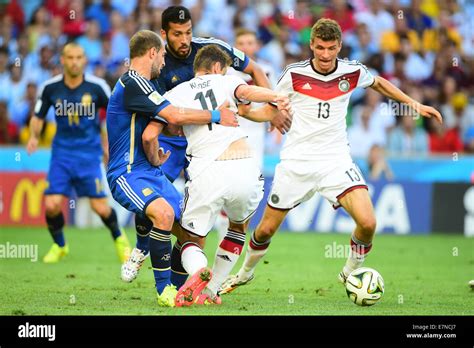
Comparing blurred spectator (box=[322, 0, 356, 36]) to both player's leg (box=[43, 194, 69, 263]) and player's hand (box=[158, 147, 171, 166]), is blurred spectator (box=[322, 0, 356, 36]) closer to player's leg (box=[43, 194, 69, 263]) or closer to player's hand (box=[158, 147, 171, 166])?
player's leg (box=[43, 194, 69, 263])

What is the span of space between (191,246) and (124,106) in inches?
53.6

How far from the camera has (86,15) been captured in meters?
20.0

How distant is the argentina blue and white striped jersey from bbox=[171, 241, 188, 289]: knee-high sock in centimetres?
89

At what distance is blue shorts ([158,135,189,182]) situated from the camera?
30.9 feet

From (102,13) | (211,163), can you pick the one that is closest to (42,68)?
(102,13)

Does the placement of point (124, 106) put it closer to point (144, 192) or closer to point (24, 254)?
point (144, 192)

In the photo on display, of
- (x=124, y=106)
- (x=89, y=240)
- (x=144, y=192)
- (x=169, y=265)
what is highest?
(x=124, y=106)

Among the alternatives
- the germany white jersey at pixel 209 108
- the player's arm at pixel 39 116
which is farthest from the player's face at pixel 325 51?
the player's arm at pixel 39 116

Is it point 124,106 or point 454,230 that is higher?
point 124,106

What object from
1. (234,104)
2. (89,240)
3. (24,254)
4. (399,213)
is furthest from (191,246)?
(399,213)

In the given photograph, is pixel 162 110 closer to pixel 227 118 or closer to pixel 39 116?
pixel 227 118

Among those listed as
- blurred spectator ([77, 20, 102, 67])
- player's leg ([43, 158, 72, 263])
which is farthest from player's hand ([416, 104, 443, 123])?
blurred spectator ([77, 20, 102, 67])

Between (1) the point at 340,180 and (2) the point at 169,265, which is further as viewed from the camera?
(1) the point at 340,180

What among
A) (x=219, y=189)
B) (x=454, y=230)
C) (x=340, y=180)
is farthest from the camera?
(x=454, y=230)
